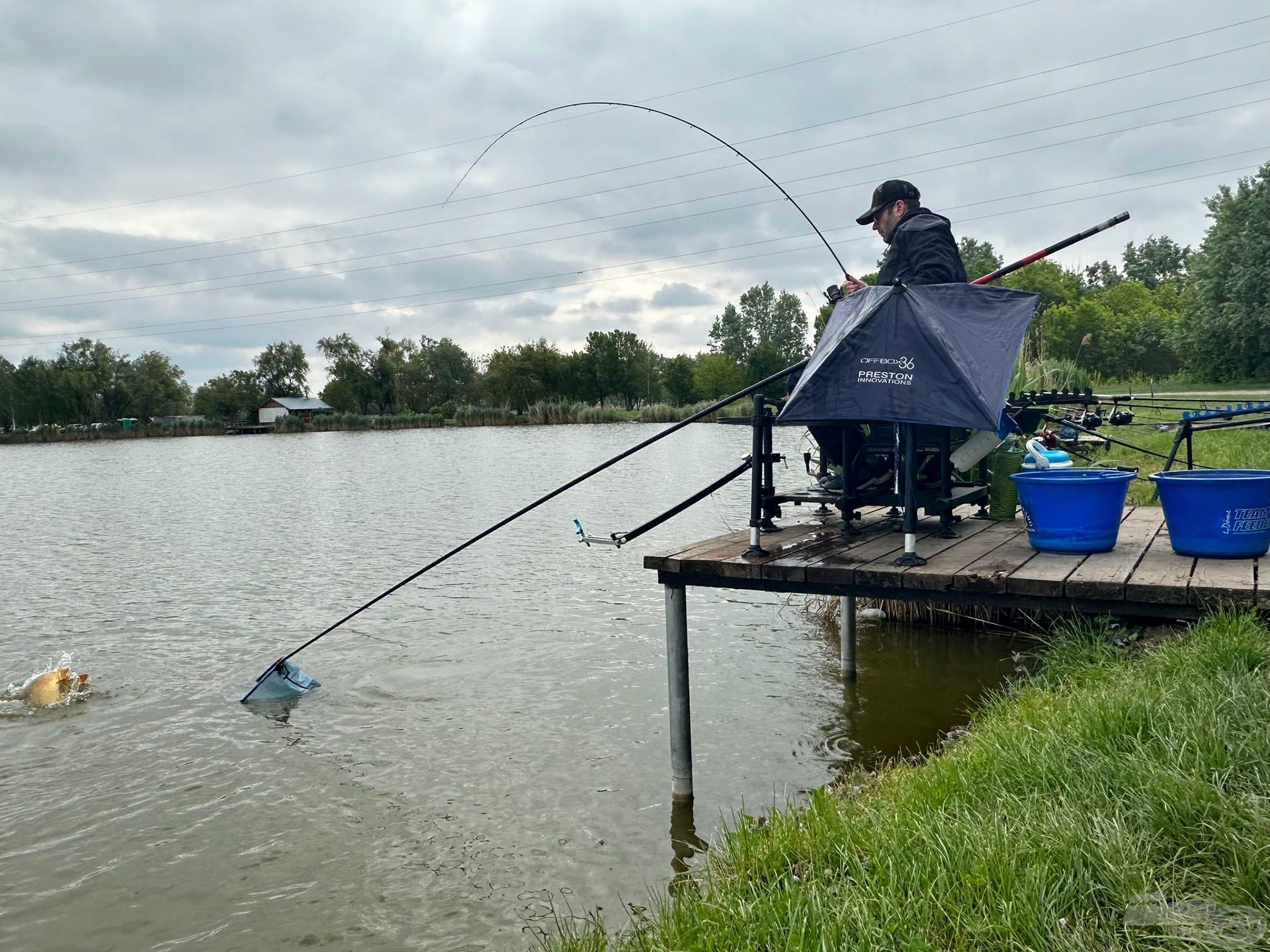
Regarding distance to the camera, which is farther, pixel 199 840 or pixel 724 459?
pixel 724 459

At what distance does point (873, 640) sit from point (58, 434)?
9439cm

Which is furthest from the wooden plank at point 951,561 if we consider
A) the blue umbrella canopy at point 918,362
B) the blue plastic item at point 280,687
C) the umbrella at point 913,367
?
the blue plastic item at point 280,687

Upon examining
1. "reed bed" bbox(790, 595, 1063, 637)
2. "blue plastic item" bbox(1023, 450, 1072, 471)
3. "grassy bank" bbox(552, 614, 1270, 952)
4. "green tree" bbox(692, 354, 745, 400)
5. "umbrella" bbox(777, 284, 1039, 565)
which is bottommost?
"reed bed" bbox(790, 595, 1063, 637)

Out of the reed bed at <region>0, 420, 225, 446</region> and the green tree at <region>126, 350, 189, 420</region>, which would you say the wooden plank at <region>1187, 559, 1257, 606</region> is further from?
the green tree at <region>126, 350, 189, 420</region>

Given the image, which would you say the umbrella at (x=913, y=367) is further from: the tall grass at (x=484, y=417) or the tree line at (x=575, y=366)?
the tall grass at (x=484, y=417)

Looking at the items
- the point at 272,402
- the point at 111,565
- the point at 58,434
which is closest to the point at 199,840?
the point at 111,565

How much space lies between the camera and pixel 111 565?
621 inches

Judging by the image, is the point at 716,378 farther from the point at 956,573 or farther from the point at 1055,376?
the point at 956,573

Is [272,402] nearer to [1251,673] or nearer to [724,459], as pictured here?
[724,459]

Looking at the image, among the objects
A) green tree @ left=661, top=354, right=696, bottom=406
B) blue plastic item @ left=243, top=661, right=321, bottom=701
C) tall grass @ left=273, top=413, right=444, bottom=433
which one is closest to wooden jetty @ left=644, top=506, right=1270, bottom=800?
blue plastic item @ left=243, top=661, right=321, bottom=701

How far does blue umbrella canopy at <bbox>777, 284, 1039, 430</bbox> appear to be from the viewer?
15.9ft

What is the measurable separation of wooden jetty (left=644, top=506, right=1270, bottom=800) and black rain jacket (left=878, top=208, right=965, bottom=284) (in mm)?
1530

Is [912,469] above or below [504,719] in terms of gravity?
above

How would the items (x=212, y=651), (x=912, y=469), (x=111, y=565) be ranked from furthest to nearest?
(x=111, y=565)
(x=212, y=651)
(x=912, y=469)
